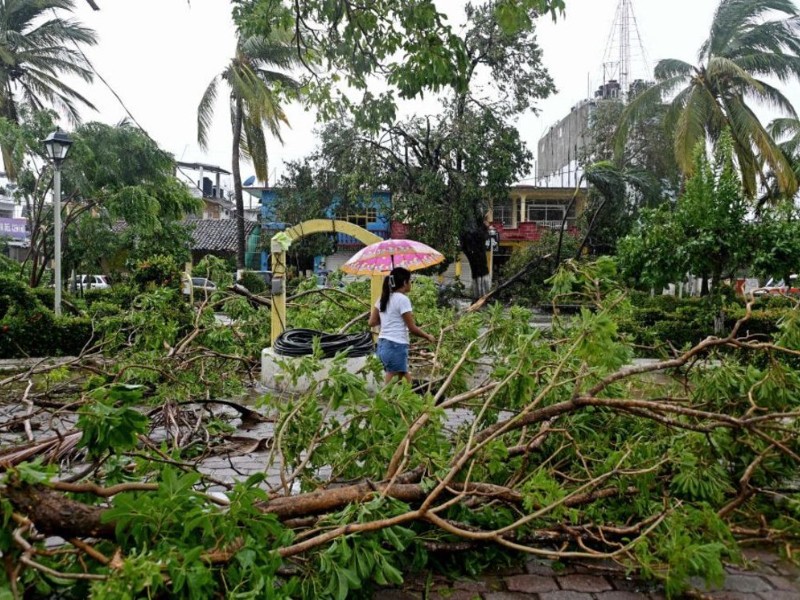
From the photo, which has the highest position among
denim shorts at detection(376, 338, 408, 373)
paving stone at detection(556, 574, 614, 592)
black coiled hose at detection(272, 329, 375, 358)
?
denim shorts at detection(376, 338, 408, 373)

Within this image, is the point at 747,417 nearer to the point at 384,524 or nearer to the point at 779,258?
the point at 384,524

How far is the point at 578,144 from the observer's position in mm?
38312

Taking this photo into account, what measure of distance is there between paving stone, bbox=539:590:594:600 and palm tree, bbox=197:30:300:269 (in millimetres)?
→ 23216

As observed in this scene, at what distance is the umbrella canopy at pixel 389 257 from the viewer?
8805mm

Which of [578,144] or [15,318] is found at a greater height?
[578,144]

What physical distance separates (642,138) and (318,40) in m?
25.9

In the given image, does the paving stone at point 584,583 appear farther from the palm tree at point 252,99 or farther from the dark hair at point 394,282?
the palm tree at point 252,99

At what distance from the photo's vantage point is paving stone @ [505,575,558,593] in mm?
3375

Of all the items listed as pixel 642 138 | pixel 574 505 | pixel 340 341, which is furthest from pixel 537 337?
pixel 642 138

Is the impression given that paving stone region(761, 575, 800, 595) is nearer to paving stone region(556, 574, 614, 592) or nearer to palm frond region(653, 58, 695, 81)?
paving stone region(556, 574, 614, 592)

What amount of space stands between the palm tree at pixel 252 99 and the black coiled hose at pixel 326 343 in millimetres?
17042

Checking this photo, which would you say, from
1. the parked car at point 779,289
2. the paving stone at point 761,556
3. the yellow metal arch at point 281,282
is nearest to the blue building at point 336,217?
the parked car at point 779,289

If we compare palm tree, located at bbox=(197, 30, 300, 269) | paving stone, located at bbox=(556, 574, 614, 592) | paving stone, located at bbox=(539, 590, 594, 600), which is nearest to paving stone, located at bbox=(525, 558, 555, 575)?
paving stone, located at bbox=(556, 574, 614, 592)

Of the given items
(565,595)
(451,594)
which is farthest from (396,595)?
(565,595)
